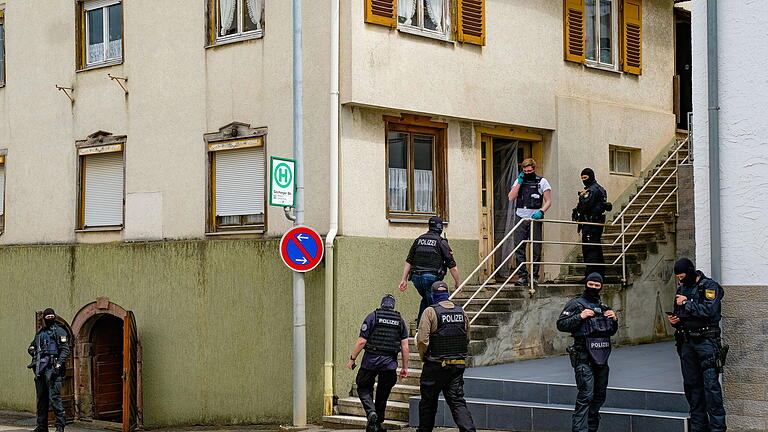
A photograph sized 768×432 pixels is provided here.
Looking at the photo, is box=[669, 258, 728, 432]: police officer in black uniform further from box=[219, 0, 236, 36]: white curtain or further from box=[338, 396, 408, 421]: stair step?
box=[219, 0, 236, 36]: white curtain

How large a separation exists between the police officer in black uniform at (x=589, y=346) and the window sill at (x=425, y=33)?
617 cm

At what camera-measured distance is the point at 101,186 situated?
64.5ft

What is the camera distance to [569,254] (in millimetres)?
19156

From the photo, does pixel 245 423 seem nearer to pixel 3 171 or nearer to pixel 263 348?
pixel 263 348

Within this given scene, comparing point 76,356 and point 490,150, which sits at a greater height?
point 490,150

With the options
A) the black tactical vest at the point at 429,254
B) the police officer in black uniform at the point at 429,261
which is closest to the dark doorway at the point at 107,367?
the police officer in black uniform at the point at 429,261

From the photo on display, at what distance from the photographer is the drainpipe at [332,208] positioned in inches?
627

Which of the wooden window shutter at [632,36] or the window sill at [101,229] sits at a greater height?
the wooden window shutter at [632,36]

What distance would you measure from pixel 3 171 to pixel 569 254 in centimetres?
1075

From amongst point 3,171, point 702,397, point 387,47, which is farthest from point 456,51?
point 3,171

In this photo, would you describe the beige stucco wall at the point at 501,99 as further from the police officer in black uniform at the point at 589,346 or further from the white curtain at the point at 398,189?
the police officer in black uniform at the point at 589,346

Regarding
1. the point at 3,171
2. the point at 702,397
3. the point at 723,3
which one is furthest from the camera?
the point at 3,171

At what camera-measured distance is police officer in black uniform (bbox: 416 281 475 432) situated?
1230cm

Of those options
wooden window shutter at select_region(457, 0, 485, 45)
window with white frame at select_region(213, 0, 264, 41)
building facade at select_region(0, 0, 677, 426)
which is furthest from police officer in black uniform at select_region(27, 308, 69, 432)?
wooden window shutter at select_region(457, 0, 485, 45)
